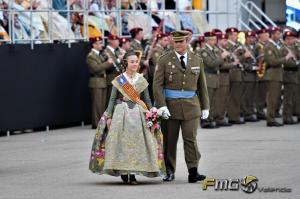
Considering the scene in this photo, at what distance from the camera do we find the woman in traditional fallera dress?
15.1 metres

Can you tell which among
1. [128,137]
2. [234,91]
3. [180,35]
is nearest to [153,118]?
[128,137]

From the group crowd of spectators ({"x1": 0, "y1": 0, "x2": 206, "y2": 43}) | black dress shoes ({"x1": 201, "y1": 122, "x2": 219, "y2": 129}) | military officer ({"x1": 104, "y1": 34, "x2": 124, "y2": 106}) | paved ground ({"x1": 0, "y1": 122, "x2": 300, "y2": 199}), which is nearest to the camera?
paved ground ({"x1": 0, "y1": 122, "x2": 300, "y2": 199})

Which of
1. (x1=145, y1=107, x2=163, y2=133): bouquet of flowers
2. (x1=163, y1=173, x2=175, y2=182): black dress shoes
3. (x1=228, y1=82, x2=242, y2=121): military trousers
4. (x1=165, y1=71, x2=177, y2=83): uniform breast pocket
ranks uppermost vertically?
(x1=165, y1=71, x2=177, y2=83): uniform breast pocket

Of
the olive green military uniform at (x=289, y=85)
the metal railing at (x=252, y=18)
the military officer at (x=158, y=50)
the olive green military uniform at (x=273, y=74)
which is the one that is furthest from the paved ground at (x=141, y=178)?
the metal railing at (x=252, y=18)

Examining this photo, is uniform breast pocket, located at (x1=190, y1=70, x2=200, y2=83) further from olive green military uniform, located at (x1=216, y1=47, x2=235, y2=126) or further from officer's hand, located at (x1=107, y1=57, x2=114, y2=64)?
olive green military uniform, located at (x1=216, y1=47, x2=235, y2=126)

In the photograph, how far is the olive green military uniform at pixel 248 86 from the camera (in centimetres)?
2789

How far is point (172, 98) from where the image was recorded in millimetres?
15602

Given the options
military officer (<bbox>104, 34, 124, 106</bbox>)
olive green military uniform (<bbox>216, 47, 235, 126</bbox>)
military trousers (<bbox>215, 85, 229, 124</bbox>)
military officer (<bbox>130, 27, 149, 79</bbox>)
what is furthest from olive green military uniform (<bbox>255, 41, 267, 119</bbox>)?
military officer (<bbox>104, 34, 124, 106</bbox>)

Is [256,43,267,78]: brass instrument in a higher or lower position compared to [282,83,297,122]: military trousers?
higher

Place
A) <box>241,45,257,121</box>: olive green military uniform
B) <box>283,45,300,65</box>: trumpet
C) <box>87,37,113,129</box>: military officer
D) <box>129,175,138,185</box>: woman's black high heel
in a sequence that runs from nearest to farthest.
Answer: <box>129,175,138,185</box>: woman's black high heel → <box>87,37,113,129</box>: military officer → <box>283,45,300,65</box>: trumpet → <box>241,45,257,121</box>: olive green military uniform

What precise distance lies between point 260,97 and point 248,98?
47 cm

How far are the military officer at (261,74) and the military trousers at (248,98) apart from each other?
0.23 m

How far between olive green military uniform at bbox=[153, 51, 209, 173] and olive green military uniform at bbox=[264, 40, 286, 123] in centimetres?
1028

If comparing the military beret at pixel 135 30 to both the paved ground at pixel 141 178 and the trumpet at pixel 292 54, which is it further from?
the trumpet at pixel 292 54
